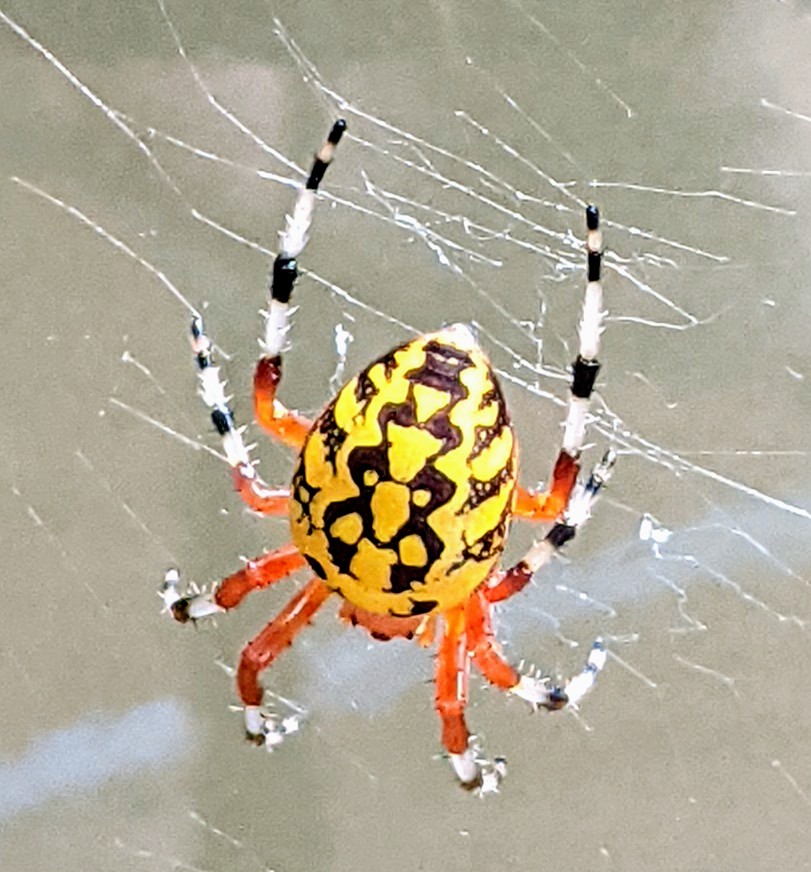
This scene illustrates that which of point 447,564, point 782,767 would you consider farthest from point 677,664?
point 447,564

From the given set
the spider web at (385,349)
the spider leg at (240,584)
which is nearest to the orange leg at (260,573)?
the spider leg at (240,584)

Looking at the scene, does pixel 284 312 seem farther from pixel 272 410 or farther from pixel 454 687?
pixel 454 687

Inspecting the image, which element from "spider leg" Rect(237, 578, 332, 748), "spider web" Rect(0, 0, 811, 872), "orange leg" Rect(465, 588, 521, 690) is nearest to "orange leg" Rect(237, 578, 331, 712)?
"spider leg" Rect(237, 578, 332, 748)

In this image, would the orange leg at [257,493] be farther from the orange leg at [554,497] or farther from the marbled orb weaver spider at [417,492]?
the orange leg at [554,497]

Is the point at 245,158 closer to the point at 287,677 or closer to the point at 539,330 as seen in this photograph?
the point at 539,330

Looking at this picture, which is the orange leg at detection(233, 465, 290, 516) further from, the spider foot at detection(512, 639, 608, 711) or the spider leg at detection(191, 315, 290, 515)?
the spider foot at detection(512, 639, 608, 711)

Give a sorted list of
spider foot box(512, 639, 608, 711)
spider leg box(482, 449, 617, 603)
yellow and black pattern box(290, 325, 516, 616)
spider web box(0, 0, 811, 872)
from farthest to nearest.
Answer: spider web box(0, 0, 811, 872) → spider foot box(512, 639, 608, 711) → spider leg box(482, 449, 617, 603) → yellow and black pattern box(290, 325, 516, 616)

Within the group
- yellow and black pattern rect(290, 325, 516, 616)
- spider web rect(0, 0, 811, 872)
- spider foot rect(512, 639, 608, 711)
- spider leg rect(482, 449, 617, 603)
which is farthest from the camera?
spider web rect(0, 0, 811, 872)
